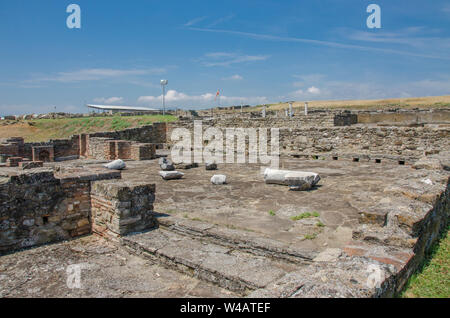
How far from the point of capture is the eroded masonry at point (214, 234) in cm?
296

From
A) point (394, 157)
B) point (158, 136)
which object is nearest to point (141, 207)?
point (394, 157)

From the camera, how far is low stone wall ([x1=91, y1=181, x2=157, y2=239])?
173 inches

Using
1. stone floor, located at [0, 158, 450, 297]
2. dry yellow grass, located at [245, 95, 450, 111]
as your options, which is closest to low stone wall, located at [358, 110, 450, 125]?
stone floor, located at [0, 158, 450, 297]

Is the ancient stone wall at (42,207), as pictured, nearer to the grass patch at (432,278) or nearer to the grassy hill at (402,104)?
the grass patch at (432,278)

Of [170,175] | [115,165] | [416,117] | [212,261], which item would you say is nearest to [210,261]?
[212,261]

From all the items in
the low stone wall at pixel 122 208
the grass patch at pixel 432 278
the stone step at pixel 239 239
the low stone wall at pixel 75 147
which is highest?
the low stone wall at pixel 75 147

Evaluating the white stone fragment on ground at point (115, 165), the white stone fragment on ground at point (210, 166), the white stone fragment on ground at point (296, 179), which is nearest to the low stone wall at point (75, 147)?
the white stone fragment on ground at point (115, 165)

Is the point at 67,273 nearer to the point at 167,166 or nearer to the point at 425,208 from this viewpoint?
the point at 425,208

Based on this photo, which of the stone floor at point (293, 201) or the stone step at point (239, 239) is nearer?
the stone step at point (239, 239)

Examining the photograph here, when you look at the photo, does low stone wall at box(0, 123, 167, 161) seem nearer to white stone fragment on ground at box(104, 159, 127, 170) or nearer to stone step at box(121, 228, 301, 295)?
white stone fragment on ground at box(104, 159, 127, 170)

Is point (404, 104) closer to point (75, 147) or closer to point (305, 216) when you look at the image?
point (75, 147)

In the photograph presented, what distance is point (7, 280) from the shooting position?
3.52 m

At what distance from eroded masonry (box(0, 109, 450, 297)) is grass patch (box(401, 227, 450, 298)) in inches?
3.8

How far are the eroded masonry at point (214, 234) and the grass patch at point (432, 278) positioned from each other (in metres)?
0.10
